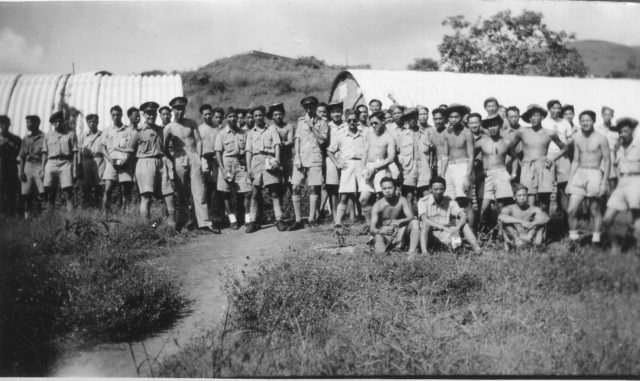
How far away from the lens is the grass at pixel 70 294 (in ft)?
15.0

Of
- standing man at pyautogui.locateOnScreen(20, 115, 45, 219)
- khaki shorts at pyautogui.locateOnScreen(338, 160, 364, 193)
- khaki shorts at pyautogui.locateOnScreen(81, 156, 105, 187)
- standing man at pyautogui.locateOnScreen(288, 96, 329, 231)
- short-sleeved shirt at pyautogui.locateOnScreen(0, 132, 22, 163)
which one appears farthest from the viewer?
khaki shorts at pyautogui.locateOnScreen(81, 156, 105, 187)

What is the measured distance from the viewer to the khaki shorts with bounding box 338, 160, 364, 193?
746 cm

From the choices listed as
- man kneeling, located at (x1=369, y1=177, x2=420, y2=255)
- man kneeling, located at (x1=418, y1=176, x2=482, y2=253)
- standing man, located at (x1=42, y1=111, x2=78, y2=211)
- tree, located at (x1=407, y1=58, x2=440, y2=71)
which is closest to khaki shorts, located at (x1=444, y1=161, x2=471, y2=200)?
man kneeling, located at (x1=418, y1=176, x2=482, y2=253)

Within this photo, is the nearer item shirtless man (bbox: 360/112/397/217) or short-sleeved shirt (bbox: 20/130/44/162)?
shirtless man (bbox: 360/112/397/217)

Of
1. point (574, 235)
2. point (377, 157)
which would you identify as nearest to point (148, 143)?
point (377, 157)

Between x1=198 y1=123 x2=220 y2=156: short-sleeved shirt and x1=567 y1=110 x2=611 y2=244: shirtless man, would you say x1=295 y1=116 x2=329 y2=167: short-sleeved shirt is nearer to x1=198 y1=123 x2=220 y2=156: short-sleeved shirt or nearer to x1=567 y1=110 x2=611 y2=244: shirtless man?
x1=198 y1=123 x2=220 y2=156: short-sleeved shirt

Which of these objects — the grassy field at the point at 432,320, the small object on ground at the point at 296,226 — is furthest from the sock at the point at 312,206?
the grassy field at the point at 432,320

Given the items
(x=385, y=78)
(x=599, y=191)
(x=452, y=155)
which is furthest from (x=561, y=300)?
(x=385, y=78)

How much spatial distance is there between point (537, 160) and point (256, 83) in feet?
65.3

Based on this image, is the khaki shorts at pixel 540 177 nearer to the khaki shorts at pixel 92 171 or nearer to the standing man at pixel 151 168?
the standing man at pixel 151 168

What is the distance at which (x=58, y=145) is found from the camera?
293 inches

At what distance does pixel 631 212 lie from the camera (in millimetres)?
4801

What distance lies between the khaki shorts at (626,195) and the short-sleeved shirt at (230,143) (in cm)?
528

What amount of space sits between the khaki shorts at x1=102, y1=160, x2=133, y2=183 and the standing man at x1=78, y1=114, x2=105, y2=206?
776mm
